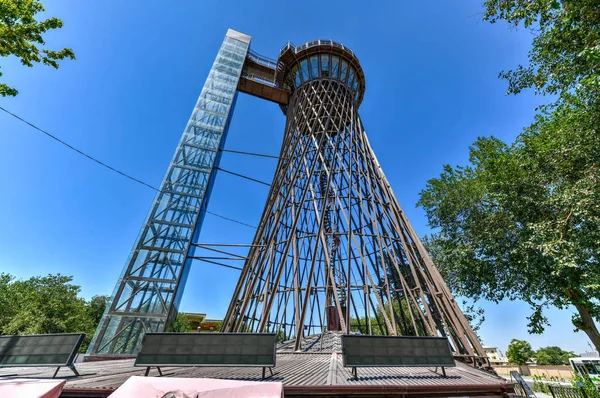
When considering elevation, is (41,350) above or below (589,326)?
below

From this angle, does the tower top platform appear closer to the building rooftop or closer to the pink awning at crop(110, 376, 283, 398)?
the building rooftop

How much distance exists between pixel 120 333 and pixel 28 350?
15.0 ft

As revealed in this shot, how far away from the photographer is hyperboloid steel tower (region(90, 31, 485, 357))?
7918 millimetres

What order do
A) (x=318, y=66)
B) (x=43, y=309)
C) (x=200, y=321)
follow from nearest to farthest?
(x=318, y=66) < (x=43, y=309) < (x=200, y=321)

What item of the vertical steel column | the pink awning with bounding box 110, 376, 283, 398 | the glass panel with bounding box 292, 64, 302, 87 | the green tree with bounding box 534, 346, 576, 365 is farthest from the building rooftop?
the green tree with bounding box 534, 346, 576, 365

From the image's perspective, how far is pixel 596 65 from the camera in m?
6.86

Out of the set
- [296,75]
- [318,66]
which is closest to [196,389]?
[318,66]

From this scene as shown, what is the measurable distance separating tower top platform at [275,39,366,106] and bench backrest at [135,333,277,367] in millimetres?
12578

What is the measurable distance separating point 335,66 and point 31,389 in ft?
48.7

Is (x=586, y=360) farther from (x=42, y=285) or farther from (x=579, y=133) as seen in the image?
(x=42, y=285)

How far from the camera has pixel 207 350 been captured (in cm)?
484

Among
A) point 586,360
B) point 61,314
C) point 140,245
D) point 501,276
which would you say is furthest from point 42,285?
point 586,360

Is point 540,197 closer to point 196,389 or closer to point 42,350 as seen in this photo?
point 196,389

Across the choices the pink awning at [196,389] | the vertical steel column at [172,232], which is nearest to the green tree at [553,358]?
the vertical steel column at [172,232]
